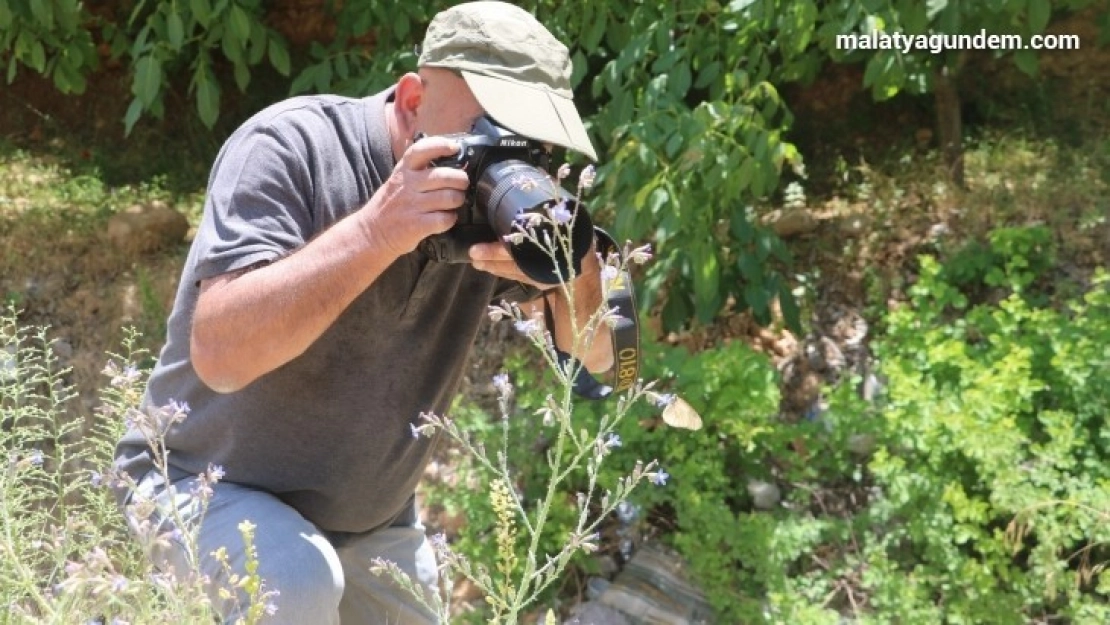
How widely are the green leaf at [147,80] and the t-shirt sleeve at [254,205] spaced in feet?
8.38

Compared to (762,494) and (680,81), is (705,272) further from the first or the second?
(762,494)

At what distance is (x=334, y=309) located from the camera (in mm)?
1846

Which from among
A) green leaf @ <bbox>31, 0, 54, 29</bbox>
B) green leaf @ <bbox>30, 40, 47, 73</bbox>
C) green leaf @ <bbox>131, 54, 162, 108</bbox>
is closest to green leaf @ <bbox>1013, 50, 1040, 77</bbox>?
green leaf @ <bbox>131, 54, 162, 108</bbox>

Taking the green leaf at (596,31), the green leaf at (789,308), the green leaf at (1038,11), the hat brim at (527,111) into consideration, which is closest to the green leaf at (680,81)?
the green leaf at (596,31)

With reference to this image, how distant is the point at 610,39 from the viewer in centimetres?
409

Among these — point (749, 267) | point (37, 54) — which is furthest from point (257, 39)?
point (749, 267)

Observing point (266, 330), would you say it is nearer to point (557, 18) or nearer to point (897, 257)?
point (557, 18)

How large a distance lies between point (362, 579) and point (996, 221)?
3026mm

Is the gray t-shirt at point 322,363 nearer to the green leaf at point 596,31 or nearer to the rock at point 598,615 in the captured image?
the rock at point 598,615

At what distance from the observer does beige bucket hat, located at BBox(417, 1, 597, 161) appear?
200cm

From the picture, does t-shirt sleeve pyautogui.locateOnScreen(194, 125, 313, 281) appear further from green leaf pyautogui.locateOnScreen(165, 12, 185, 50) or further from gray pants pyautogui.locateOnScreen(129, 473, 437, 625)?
green leaf pyautogui.locateOnScreen(165, 12, 185, 50)

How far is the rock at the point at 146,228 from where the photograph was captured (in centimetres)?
559

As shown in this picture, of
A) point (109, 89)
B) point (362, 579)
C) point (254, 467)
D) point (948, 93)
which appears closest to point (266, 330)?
point (254, 467)

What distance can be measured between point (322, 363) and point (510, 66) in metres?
0.56
